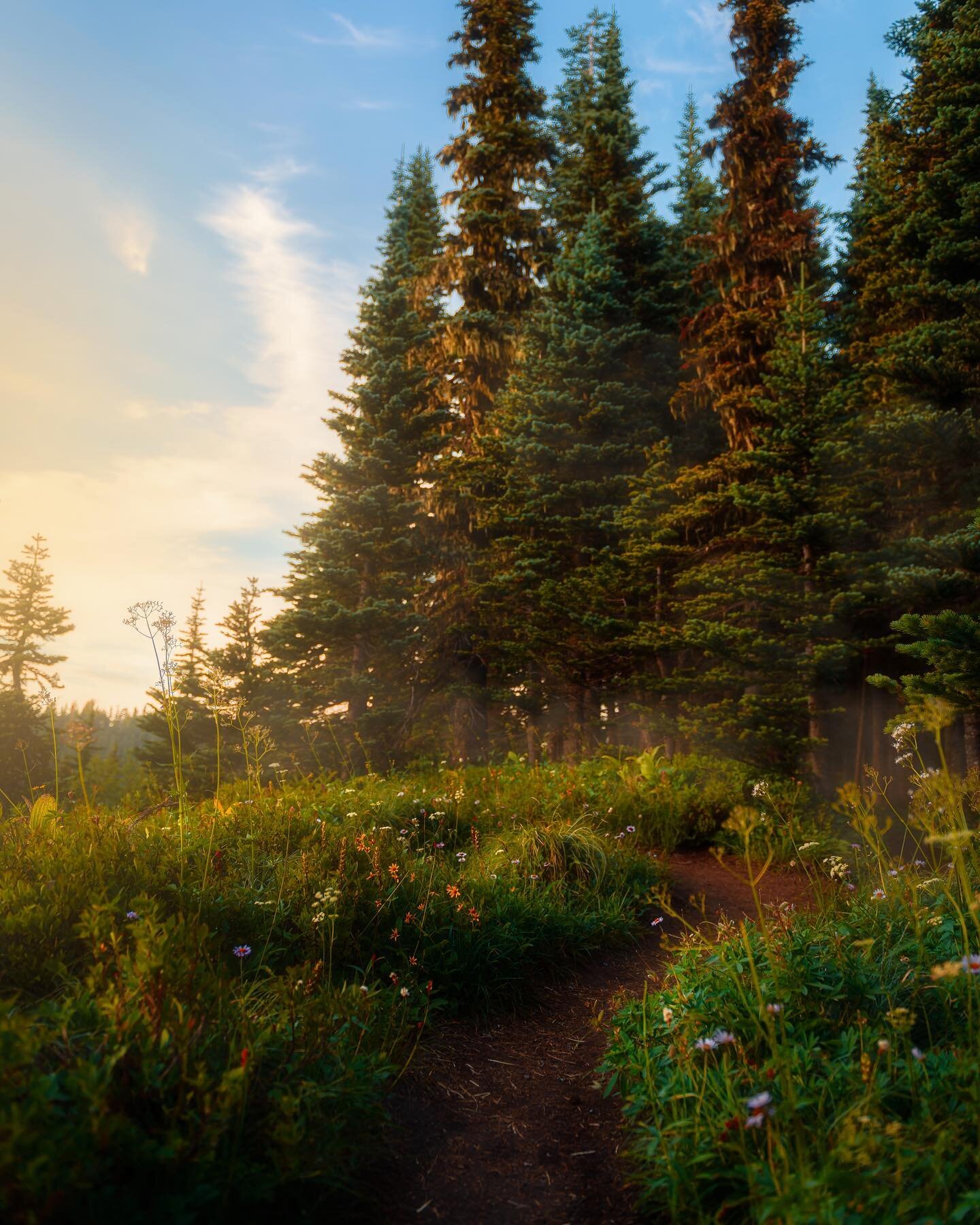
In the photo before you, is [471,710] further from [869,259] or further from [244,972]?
[244,972]

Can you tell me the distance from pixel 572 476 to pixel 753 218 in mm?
5906

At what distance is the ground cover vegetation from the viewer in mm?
2305

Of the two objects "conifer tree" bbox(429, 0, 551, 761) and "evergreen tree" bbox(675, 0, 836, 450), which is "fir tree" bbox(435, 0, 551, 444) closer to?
"conifer tree" bbox(429, 0, 551, 761)

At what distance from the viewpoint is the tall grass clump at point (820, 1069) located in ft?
6.60

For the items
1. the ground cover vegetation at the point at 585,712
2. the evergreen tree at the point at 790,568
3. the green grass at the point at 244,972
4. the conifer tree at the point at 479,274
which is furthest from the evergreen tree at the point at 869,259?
the green grass at the point at 244,972

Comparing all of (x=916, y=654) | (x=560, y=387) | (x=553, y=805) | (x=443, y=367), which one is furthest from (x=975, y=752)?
(x=443, y=367)

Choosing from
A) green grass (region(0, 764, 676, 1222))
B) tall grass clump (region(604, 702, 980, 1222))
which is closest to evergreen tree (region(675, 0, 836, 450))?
green grass (region(0, 764, 676, 1222))

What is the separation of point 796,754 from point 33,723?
13606 mm

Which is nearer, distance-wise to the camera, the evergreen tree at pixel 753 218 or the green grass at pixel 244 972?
the green grass at pixel 244 972

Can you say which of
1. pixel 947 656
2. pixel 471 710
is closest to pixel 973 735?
pixel 947 656

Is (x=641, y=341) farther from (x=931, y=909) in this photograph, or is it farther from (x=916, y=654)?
(x=931, y=909)

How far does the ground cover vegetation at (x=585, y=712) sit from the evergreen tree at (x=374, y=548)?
0.11 m

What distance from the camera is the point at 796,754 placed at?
34.5ft

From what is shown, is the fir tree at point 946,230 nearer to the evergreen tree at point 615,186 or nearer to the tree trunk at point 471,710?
the evergreen tree at point 615,186
